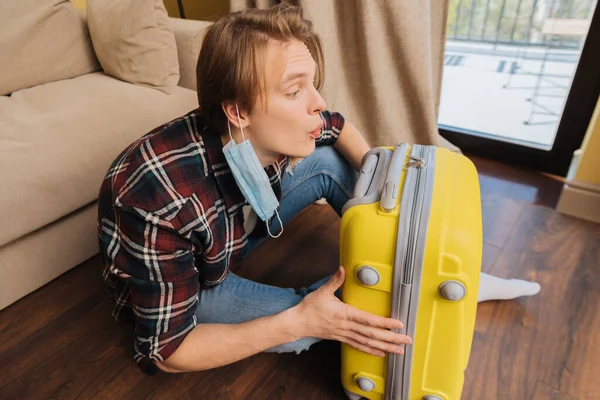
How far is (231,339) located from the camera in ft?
2.47

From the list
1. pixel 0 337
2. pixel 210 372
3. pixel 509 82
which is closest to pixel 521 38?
pixel 509 82

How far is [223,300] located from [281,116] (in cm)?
40

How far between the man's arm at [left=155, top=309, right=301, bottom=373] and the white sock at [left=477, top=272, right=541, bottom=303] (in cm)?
57

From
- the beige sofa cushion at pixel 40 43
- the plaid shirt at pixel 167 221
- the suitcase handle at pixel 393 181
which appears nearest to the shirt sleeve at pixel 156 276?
the plaid shirt at pixel 167 221

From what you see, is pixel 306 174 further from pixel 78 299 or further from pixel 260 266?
pixel 78 299

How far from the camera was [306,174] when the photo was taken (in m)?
1.06

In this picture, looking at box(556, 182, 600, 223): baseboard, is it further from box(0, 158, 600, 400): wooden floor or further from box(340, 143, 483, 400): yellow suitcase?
box(340, 143, 483, 400): yellow suitcase

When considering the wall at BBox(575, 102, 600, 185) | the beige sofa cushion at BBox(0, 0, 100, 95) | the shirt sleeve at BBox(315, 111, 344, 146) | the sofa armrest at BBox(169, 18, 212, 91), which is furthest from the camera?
the sofa armrest at BBox(169, 18, 212, 91)

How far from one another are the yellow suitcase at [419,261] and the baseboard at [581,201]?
2.73 ft

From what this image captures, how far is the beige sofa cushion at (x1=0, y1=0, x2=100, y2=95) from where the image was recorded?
1.39 meters

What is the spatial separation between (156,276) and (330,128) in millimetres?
572

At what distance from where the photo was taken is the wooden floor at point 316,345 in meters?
0.94

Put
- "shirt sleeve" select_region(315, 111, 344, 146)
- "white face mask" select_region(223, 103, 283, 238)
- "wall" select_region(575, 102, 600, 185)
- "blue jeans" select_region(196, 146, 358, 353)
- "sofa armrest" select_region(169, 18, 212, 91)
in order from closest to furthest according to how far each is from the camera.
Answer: "white face mask" select_region(223, 103, 283, 238)
"blue jeans" select_region(196, 146, 358, 353)
"shirt sleeve" select_region(315, 111, 344, 146)
"wall" select_region(575, 102, 600, 185)
"sofa armrest" select_region(169, 18, 212, 91)

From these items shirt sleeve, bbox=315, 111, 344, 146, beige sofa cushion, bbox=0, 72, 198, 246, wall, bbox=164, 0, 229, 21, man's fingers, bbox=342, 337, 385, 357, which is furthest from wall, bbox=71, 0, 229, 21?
man's fingers, bbox=342, 337, 385, 357
